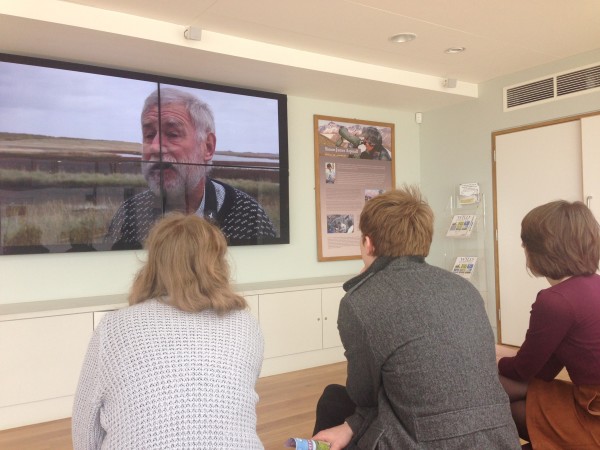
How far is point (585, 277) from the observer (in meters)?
1.84

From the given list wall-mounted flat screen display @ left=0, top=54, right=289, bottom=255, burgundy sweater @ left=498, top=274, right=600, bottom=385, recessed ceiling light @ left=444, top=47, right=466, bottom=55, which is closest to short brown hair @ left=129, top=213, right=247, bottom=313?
burgundy sweater @ left=498, top=274, right=600, bottom=385

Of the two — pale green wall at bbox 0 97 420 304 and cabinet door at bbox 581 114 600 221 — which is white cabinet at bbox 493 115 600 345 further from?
pale green wall at bbox 0 97 420 304

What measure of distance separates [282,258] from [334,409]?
3164mm

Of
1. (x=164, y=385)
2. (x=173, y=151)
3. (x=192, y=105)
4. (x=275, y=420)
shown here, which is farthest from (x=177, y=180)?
(x=164, y=385)

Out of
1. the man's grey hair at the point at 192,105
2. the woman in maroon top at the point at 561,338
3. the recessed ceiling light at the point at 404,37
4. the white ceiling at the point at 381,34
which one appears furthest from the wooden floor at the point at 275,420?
the recessed ceiling light at the point at 404,37

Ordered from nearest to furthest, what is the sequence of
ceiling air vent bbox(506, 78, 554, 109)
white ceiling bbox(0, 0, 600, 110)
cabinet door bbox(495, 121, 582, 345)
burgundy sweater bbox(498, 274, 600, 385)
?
burgundy sweater bbox(498, 274, 600, 385), white ceiling bbox(0, 0, 600, 110), cabinet door bbox(495, 121, 582, 345), ceiling air vent bbox(506, 78, 554, 109)

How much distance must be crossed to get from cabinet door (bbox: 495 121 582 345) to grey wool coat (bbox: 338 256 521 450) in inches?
145

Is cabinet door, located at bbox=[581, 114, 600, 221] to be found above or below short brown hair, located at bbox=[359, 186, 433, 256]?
above

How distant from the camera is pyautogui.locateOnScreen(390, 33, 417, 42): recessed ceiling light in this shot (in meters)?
4.05

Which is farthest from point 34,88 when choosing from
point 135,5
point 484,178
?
point 484,178

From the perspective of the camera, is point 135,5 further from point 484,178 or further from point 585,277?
point 484,178

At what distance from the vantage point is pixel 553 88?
4.76m

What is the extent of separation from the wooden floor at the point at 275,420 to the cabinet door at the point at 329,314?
41cm

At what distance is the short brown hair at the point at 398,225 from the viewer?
1679 mm
